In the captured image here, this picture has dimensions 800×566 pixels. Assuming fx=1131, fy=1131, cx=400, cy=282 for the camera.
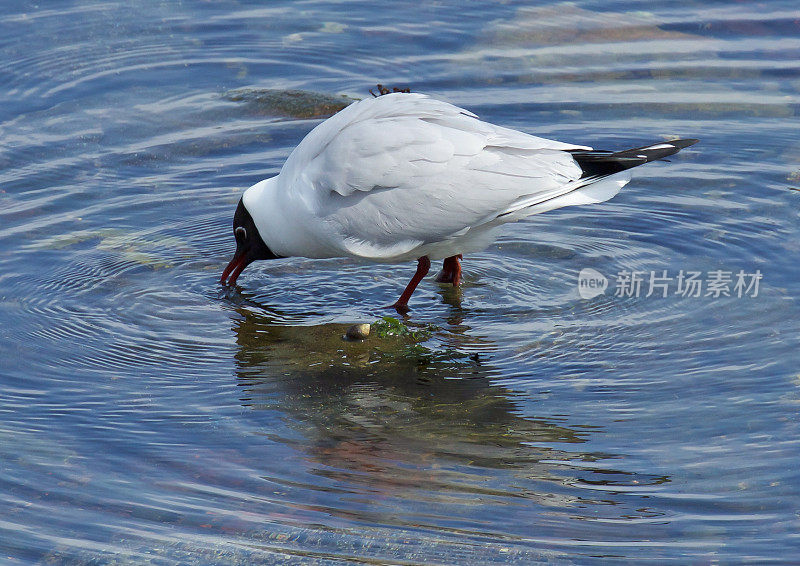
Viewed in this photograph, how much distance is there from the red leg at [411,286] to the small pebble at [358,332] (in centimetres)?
44

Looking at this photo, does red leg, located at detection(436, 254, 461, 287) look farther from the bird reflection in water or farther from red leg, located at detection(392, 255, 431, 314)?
the bird reflection in water

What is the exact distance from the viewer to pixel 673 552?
161 inches

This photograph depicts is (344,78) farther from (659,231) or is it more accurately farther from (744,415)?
(744,415)

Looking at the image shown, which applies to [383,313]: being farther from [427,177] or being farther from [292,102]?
[292,102]

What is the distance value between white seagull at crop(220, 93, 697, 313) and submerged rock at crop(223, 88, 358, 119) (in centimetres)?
271

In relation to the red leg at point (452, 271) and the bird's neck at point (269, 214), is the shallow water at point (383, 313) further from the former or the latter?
the bird's neck at point (269, 214)

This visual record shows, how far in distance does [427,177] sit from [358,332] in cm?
89

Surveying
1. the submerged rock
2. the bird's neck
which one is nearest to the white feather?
the bird's neck

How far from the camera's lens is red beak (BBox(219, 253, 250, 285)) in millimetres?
6648

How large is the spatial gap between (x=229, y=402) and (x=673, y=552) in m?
2.24

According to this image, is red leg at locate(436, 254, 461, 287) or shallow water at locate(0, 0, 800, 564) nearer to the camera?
shallow water at locate(0, 0, 800, 564)

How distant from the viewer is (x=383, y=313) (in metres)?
6.37

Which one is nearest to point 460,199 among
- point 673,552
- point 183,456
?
point 183,456

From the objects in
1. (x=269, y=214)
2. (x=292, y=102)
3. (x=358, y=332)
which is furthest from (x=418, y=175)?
(x=292, y=102)
